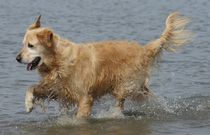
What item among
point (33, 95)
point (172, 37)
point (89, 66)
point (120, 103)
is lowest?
point (120, 103)

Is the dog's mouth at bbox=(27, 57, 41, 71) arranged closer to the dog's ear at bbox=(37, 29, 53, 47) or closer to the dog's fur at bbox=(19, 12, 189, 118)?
the dog's fur at bbox=(19, 12, 189, 118)

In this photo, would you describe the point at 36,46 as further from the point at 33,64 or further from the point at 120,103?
the point at 120,103

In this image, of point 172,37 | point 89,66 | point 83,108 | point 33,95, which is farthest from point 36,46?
point 172,37

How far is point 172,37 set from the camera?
10.7 m

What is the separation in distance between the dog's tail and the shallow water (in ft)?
1.63

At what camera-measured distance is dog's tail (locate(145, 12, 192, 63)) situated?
34.7ft

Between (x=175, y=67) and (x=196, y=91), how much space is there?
7.21ft

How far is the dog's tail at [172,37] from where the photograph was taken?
34.7ft

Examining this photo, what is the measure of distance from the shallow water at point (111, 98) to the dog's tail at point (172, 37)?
50 centimetres

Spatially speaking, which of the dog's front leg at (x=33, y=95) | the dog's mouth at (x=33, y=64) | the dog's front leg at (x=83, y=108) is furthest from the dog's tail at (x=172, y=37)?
the dog's mouth at (x=33, y=64)

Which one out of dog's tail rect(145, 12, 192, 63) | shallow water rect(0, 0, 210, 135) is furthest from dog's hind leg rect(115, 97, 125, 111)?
dog's tail rect(145, 12, 192, 63)

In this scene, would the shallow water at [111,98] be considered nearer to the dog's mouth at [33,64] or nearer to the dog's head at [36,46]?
the dog's mouth at [33,64]

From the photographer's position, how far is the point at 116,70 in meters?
9.98

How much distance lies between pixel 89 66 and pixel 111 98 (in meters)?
1.17
